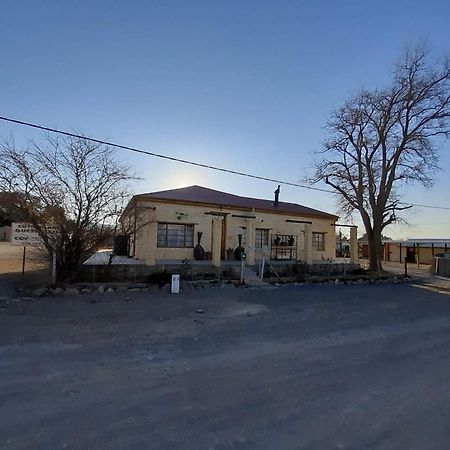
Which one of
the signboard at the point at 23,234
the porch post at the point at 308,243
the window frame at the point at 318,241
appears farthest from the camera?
the window frame at the point at 318,241

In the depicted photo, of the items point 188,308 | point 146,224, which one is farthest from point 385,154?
point 188,308

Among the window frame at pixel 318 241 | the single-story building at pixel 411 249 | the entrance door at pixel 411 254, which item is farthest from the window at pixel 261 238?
the entrance door at pixel 411 254

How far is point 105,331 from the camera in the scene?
22.7 ft

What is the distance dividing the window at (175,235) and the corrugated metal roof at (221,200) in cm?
145

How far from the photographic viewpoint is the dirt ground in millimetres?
3150

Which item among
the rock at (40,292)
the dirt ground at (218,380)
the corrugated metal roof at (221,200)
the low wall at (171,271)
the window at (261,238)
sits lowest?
the dirt ground at (218,380)

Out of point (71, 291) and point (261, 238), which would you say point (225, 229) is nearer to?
point (261, 238)

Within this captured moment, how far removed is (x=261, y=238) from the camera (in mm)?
22453

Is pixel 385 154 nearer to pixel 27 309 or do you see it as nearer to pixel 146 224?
pixel 146 224

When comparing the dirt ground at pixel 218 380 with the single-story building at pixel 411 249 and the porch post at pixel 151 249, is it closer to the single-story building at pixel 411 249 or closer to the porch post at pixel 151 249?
the porch post at pixel 151 249

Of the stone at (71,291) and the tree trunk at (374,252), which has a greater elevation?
the tree trunk at (374,252)

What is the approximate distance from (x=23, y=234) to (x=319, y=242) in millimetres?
18703

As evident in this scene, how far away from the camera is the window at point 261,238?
22.2 meters

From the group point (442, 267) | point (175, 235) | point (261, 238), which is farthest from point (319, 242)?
point (175, 235)
